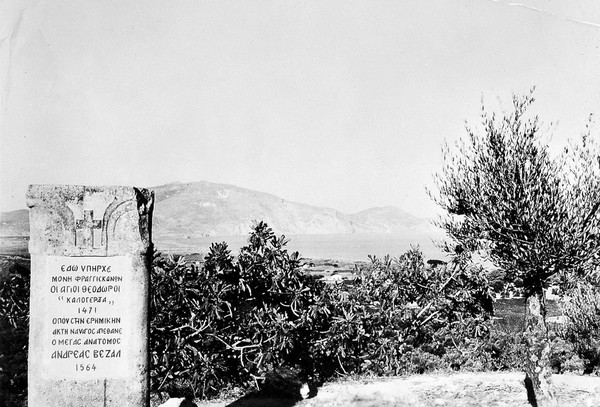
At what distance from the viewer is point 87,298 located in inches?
203

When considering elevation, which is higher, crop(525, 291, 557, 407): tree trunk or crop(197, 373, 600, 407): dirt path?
crop(525, 291, 557, 407): tree trunk

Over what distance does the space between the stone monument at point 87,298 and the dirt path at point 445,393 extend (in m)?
2.52

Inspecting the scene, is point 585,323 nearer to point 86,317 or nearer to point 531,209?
point 531,209

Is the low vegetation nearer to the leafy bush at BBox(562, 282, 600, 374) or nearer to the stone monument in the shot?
the leafy bush at BBox(562, 282, 600, 374)

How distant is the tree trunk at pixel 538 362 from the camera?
276 inches

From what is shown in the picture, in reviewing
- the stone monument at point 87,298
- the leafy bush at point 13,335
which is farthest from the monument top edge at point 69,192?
the leafy bush at point 13,335

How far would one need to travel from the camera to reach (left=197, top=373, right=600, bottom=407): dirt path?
24.0 ft

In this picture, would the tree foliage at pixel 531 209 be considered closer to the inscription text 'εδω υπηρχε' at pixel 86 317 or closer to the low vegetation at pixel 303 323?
the low vegetation at pixel 303 323

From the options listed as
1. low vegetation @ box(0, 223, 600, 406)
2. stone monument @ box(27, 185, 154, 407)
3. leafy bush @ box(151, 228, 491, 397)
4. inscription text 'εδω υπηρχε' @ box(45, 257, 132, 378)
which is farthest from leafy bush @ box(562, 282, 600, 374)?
inscription text 'εδω υπηρχε' @ box(45, 257, 132, 378)

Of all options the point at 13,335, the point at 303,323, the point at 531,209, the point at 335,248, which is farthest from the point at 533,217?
the point at 335,248

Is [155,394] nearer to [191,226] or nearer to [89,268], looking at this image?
[89,268]

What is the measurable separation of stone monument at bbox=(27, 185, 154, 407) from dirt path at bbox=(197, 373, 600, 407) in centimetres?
252

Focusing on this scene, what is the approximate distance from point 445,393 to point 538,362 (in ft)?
4.58

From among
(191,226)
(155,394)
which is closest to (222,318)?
(155,394)
